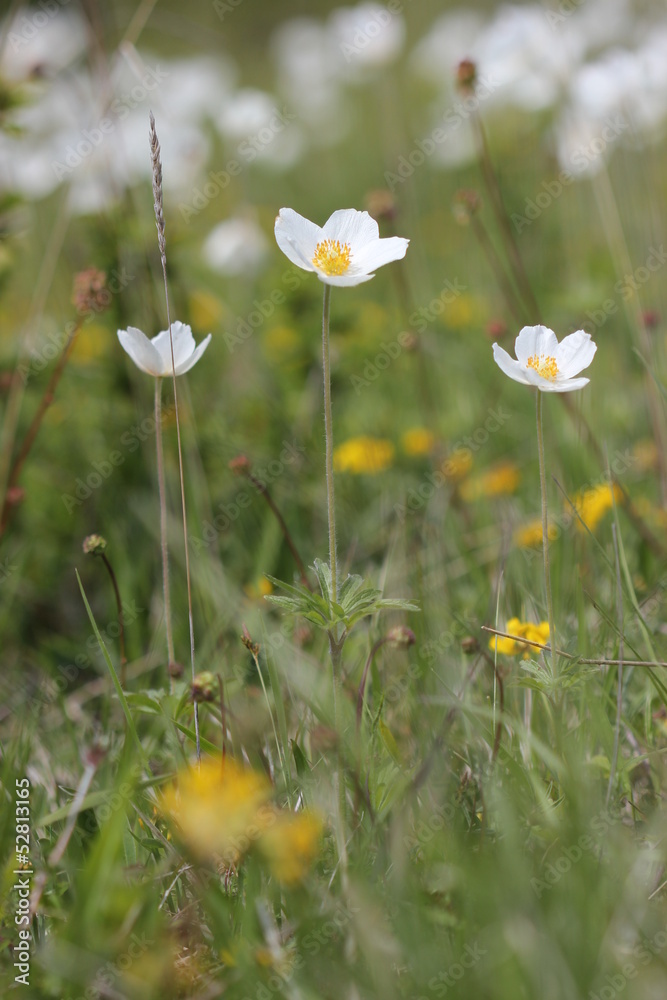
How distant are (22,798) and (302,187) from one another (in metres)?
5.12

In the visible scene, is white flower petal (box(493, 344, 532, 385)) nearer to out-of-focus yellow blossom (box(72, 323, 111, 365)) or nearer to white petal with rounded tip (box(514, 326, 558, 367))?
white petal with rounded tip (box(514, 326, 558, 367))

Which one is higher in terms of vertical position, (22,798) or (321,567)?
(321,567)

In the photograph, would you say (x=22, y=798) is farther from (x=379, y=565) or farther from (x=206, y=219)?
(x=206, y=219)

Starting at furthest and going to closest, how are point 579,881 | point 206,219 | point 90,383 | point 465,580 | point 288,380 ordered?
point 206,219 → point 288,380 → point 90,383 → point 465,580 → point 579,881

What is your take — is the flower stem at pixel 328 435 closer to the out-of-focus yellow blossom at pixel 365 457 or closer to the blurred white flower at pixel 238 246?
the out-of-focus yellow blossom at pixel 365 457

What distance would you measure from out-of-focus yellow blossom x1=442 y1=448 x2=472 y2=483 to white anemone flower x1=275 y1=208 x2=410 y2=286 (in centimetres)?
105

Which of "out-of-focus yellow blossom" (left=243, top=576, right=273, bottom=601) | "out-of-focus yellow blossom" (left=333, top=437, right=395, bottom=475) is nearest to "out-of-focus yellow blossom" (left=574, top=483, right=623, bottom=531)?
"out-of-focus yellow blossom" (left=333, top=437, right=395, bottom=475)

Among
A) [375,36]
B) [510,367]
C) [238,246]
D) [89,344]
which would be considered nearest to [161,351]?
[510,367]

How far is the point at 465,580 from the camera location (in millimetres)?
2092

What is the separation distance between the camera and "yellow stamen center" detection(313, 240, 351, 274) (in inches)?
47.4

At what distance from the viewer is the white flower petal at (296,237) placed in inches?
44.6

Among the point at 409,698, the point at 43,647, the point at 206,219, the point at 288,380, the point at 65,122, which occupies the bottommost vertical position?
the point at 43,647

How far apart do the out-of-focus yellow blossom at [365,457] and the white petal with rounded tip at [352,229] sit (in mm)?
1161

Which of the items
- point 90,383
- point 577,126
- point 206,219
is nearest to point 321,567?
point 90,383
